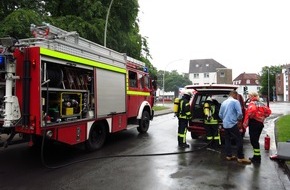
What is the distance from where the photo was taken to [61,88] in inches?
304

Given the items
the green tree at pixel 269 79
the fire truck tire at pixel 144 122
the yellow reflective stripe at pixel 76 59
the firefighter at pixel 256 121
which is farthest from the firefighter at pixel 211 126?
the green tree at pixel 269 79

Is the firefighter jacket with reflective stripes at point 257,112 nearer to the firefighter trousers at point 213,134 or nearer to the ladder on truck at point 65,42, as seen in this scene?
the firefighter trousers at point 213,134

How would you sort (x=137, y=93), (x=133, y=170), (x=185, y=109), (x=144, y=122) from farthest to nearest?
(x=144, y=122)
(x=137, y=93)
(x=185, y=109)
(x=133, y=170)

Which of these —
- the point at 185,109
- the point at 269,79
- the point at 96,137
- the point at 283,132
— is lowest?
the point at 283,132

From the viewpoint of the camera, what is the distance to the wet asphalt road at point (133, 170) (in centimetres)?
589

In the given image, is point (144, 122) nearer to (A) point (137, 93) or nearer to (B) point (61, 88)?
(A) point (137, 93)

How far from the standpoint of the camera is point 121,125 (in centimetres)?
1054

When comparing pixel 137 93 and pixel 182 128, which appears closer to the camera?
pixel 182 128

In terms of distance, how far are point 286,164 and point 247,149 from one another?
7.92 ft

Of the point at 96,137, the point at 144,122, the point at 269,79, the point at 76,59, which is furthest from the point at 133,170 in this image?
the point at 269,79

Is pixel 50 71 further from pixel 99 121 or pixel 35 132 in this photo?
pixel 99 121

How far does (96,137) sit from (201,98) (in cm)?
398

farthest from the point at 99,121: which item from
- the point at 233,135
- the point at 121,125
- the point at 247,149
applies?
the point at 247,149

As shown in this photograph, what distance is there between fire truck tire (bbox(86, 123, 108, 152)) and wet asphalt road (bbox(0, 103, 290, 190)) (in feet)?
0.75
